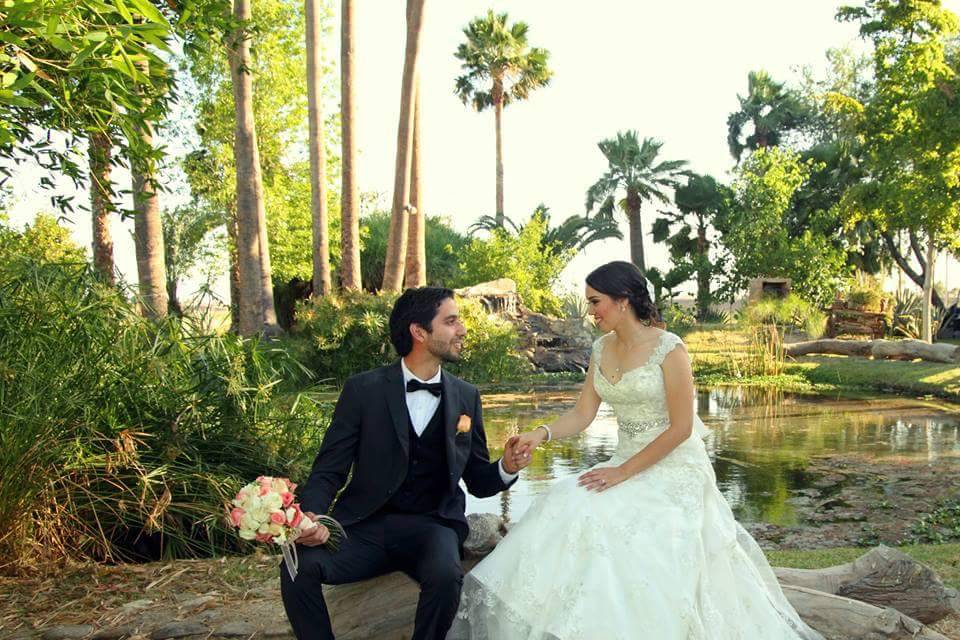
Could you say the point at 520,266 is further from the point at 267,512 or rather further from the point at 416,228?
the point at 267,512

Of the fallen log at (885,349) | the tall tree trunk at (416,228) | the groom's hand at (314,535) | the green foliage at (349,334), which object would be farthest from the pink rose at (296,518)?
the fallen log at (885,349)

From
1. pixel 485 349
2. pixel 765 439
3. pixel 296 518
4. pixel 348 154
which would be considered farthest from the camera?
pixel 485 349

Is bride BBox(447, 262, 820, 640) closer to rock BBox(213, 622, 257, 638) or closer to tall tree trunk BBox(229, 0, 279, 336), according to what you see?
rock BBox(213, 622, 257, 638)

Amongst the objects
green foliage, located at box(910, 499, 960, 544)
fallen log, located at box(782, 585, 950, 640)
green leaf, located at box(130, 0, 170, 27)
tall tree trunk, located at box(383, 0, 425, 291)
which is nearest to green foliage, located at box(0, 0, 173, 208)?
green leaf, located at box(130, 0, 170, 27)

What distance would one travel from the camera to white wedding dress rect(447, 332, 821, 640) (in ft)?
11.8

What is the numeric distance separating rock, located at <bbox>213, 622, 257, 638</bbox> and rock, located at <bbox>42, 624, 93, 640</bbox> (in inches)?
26.2

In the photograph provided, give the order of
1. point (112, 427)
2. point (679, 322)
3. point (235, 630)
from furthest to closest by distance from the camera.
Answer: point (679, 322) → point (112, 427) → point (235, 630)

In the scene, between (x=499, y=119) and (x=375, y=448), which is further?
(x=499, y=119)

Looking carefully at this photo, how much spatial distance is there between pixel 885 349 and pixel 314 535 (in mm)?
22078

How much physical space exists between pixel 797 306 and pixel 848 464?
17275 millimetres

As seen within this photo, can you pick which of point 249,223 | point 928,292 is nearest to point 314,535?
point 249,223

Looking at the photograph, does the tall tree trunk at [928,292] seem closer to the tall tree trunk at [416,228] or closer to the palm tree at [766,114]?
the tall tree trunk at [416,228]

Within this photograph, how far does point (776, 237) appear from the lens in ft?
117

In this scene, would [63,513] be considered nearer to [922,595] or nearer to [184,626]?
[184,626]
